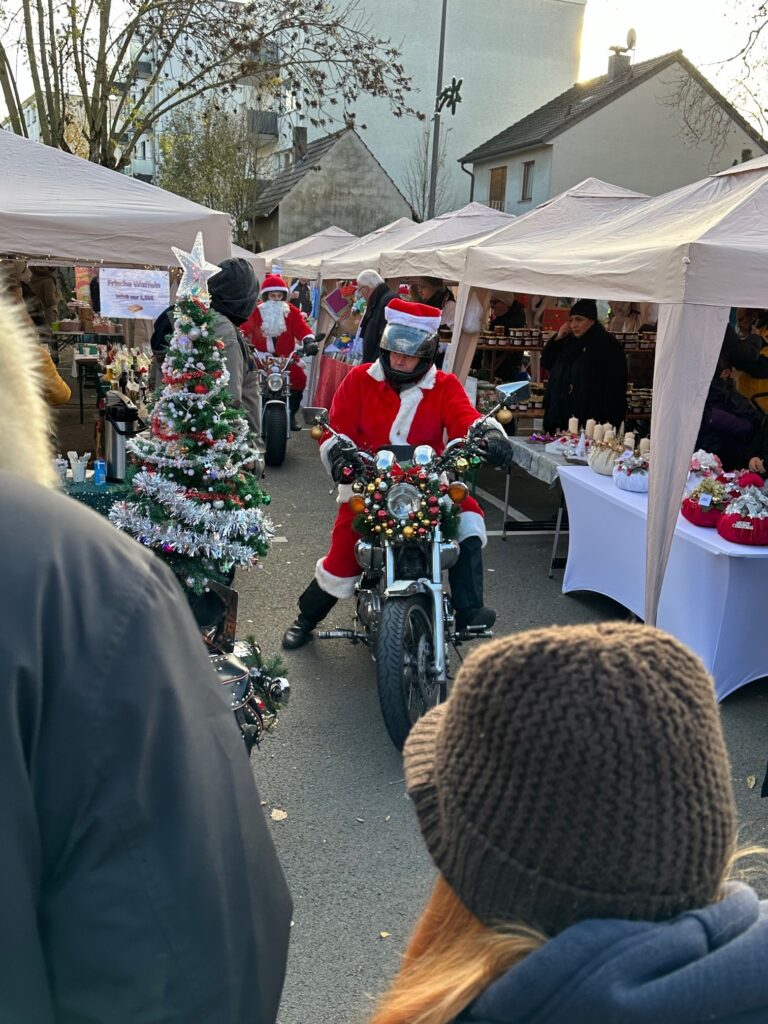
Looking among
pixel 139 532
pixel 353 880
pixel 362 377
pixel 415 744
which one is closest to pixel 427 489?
pixel 362 377

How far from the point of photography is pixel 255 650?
3.51 m

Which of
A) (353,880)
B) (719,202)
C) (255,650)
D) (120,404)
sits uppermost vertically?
(719,202)

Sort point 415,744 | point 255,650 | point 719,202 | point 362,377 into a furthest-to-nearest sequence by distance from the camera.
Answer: point 719,202, point 362,377, point 255,650, point 415,744

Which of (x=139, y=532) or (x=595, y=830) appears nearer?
(x=595, y=830)

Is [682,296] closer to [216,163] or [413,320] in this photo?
[413,320]

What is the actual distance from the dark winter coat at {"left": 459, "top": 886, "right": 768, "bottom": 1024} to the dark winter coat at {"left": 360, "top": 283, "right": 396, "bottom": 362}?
29.7 feet

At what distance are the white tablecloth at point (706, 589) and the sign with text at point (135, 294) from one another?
3738 millimetres

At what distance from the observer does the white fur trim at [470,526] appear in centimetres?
440

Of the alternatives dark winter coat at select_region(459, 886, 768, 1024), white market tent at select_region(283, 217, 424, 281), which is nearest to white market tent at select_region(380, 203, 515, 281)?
white market tent at select_region(283, 217, 424, 281)

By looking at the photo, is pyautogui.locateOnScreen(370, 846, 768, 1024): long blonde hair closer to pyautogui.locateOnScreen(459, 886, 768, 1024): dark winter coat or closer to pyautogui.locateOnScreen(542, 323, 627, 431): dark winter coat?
pyautogui.locateOnScreen(459, 886, 768, 1024): dark winter coat

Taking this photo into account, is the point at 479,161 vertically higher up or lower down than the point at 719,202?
higher up

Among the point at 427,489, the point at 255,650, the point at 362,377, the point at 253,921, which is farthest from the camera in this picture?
the point at 362,377

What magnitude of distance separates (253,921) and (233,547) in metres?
3.29

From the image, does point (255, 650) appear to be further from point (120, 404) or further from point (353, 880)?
point (120, 404)
